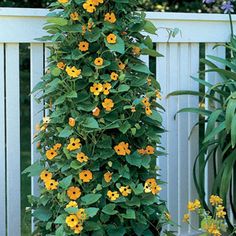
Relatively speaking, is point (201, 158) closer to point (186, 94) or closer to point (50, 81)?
point (186, 94)

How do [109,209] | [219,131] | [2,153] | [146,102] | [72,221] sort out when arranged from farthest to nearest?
[219,131]
[2,153]
[146,102]
[109,209]
[72,221]

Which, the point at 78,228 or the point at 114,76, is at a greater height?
the point at 114,76

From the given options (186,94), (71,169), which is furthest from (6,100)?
(186,94)

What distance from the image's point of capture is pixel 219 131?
3.47m

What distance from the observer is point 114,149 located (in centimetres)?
282

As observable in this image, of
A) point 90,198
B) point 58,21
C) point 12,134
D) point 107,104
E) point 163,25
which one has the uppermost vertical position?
point 163,25

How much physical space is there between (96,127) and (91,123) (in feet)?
0.09

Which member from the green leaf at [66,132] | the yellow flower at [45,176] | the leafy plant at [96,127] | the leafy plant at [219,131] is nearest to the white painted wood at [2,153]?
the leafy plant at [96,127]

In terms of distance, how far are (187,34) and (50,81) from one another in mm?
1105

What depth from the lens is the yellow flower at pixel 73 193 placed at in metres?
2.76

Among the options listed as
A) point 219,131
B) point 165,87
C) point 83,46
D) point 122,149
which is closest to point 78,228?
point 122,149

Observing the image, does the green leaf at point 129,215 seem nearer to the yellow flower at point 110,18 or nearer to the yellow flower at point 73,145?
the yellow flower at point 73,145

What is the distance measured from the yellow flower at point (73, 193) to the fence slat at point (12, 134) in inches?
19.1

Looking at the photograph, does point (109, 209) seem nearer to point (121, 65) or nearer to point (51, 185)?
point (51, 185)
